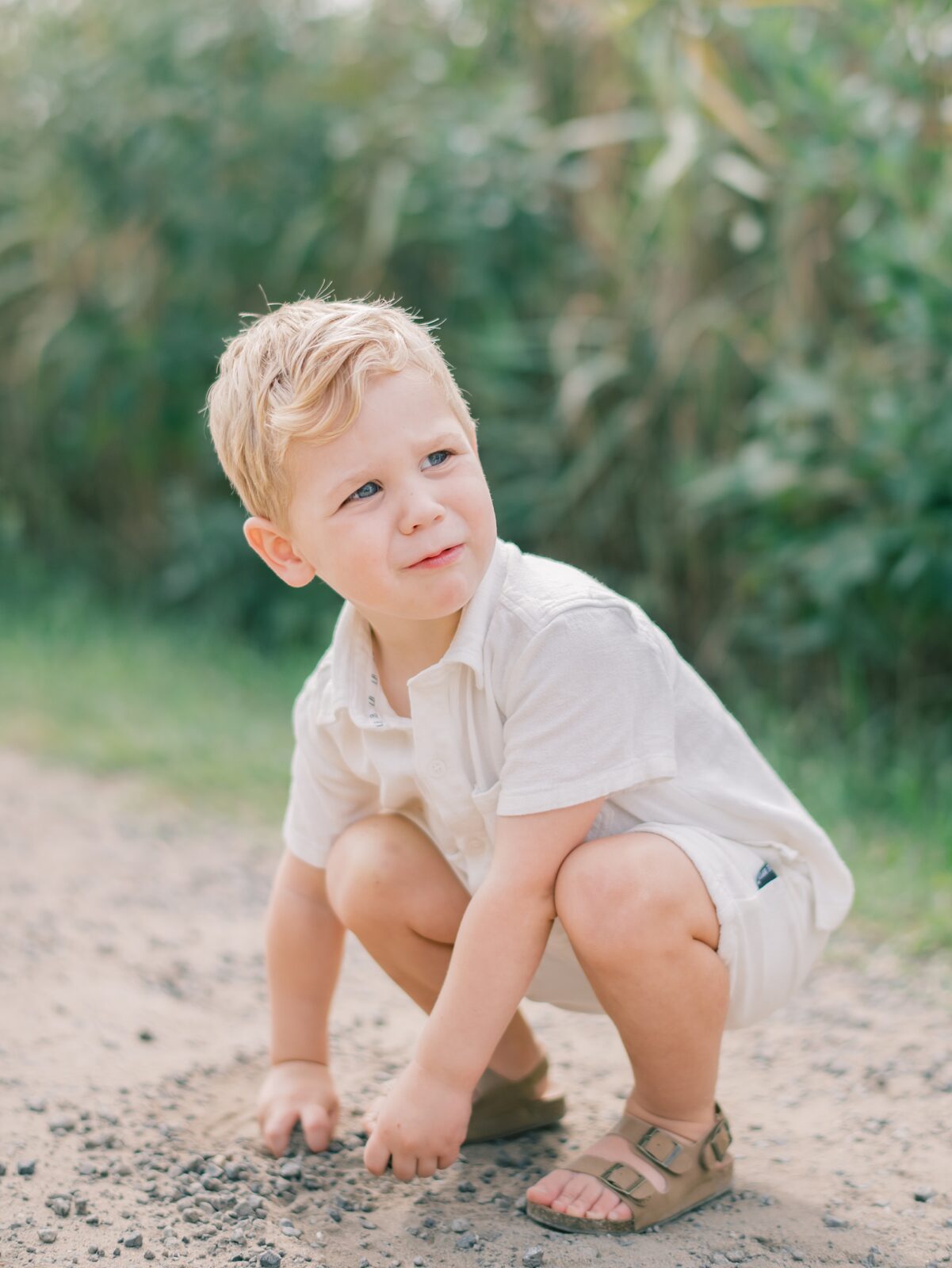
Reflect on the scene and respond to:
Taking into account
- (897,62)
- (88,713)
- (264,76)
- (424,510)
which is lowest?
(88,713)

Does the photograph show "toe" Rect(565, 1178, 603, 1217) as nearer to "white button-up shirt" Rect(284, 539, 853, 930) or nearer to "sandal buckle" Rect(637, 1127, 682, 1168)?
"sandal buckle" Rect(637, 1127, 682, 1168)

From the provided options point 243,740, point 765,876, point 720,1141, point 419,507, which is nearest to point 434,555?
point 419,507

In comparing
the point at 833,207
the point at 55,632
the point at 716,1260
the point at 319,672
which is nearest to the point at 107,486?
the point at 55,632

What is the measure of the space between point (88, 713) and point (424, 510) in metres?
2.69

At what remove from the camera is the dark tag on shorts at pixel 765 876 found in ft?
5.18

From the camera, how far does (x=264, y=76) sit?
192 inches

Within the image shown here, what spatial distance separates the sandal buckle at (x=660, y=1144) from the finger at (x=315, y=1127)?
15.4 inches

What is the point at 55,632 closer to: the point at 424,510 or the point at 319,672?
the point at 319,672

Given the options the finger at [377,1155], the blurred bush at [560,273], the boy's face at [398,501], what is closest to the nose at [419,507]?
the boy's face at [398,501]

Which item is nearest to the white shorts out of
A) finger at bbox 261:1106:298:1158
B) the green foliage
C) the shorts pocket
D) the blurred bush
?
the shorts pocket

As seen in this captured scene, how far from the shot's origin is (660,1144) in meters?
1.57

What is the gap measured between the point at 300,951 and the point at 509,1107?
327mm

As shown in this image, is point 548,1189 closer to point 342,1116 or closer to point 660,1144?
point 660,1144

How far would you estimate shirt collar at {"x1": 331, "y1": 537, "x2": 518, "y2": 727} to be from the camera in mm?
1501
